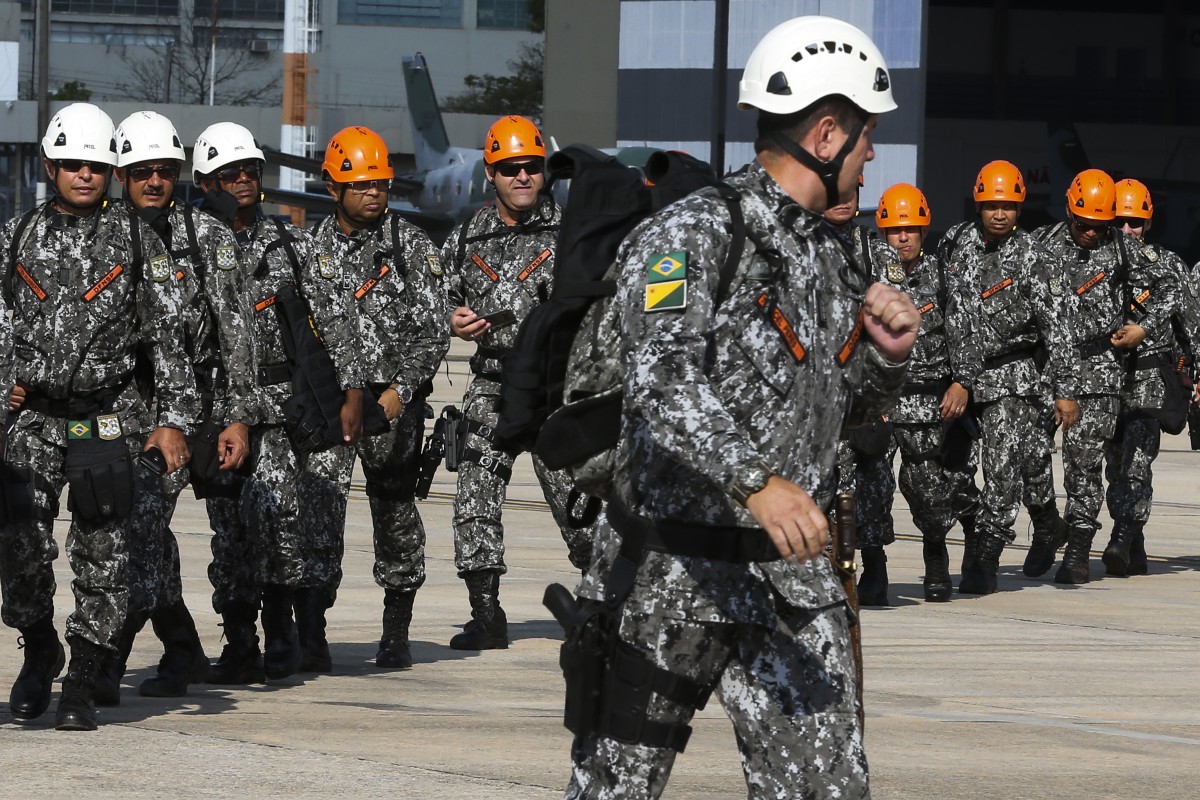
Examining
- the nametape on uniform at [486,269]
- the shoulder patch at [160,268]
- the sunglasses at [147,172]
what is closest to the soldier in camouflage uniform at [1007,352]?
the nametape on uniform at [486,269]

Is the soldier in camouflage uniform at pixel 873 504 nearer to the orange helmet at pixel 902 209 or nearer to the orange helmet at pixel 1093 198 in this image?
the orange helmet at pixel 902 209

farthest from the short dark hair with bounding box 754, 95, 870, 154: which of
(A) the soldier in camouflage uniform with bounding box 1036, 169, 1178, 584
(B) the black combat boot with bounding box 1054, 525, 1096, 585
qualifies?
(B) the black combat boot with bounding box 1054, 525, 1096, 585

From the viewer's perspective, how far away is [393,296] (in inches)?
387

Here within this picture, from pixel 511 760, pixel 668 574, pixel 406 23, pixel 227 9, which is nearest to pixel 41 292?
pixel 511 760

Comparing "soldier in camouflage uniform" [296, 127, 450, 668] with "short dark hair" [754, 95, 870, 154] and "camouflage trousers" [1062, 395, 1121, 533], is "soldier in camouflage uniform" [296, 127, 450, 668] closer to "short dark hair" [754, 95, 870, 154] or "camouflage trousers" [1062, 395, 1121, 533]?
"short dark hair" [754, 95, 870, 154]

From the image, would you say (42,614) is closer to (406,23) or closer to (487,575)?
(487,575)

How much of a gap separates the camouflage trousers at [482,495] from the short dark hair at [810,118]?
5.22m

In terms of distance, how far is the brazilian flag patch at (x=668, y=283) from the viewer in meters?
4.39

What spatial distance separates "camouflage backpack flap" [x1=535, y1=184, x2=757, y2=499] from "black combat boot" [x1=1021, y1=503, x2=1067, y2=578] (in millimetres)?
9148

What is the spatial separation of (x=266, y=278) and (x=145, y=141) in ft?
2.66

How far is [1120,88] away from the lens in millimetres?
65438

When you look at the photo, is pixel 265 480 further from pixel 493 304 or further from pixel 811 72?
pixel 811 72

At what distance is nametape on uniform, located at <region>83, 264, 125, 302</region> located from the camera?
7770mm

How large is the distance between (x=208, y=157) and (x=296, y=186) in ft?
232
